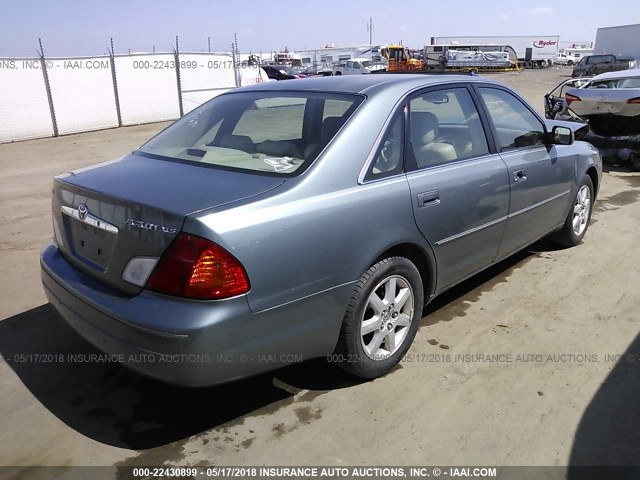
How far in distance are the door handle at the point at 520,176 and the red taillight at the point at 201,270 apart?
2.41 m

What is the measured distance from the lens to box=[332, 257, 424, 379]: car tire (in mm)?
2785

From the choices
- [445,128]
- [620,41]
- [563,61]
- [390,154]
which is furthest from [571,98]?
[563,61]

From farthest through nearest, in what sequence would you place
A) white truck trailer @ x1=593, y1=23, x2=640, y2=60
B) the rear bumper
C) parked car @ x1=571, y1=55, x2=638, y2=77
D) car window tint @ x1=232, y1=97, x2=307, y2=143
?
white truck trailer @ x1=593, y1=23, x2=640, y2=60
parked car @ x1=571, y1=55, x2=638, y2=77
car window tint @ x1=232, y1=97, x2=307, y2=143
the rear bumper

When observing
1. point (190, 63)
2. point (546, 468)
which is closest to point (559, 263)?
point (546, 468)

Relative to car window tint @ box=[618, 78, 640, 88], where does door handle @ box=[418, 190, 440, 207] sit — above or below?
below

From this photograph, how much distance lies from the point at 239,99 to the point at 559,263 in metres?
3.19

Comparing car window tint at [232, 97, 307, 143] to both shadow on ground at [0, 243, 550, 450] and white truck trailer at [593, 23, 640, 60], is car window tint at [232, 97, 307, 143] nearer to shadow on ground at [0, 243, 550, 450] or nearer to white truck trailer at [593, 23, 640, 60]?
shadow on ground at [0, 243, 550, 450]

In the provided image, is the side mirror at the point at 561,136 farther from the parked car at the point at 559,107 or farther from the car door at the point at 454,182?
the parked car at the point at 559,107

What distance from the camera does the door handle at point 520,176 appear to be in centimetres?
385

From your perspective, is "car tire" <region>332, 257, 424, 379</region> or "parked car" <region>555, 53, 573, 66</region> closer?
"car tire" <region>332, 257, 424, 379</region>

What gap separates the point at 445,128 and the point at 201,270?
6.67ft

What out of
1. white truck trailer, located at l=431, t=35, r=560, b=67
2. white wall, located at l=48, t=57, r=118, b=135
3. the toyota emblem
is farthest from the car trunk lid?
white truck trailer, located at l=431, t=35, r=560, b=67

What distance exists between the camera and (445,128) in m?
3.51

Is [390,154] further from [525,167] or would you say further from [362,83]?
[525,167]
